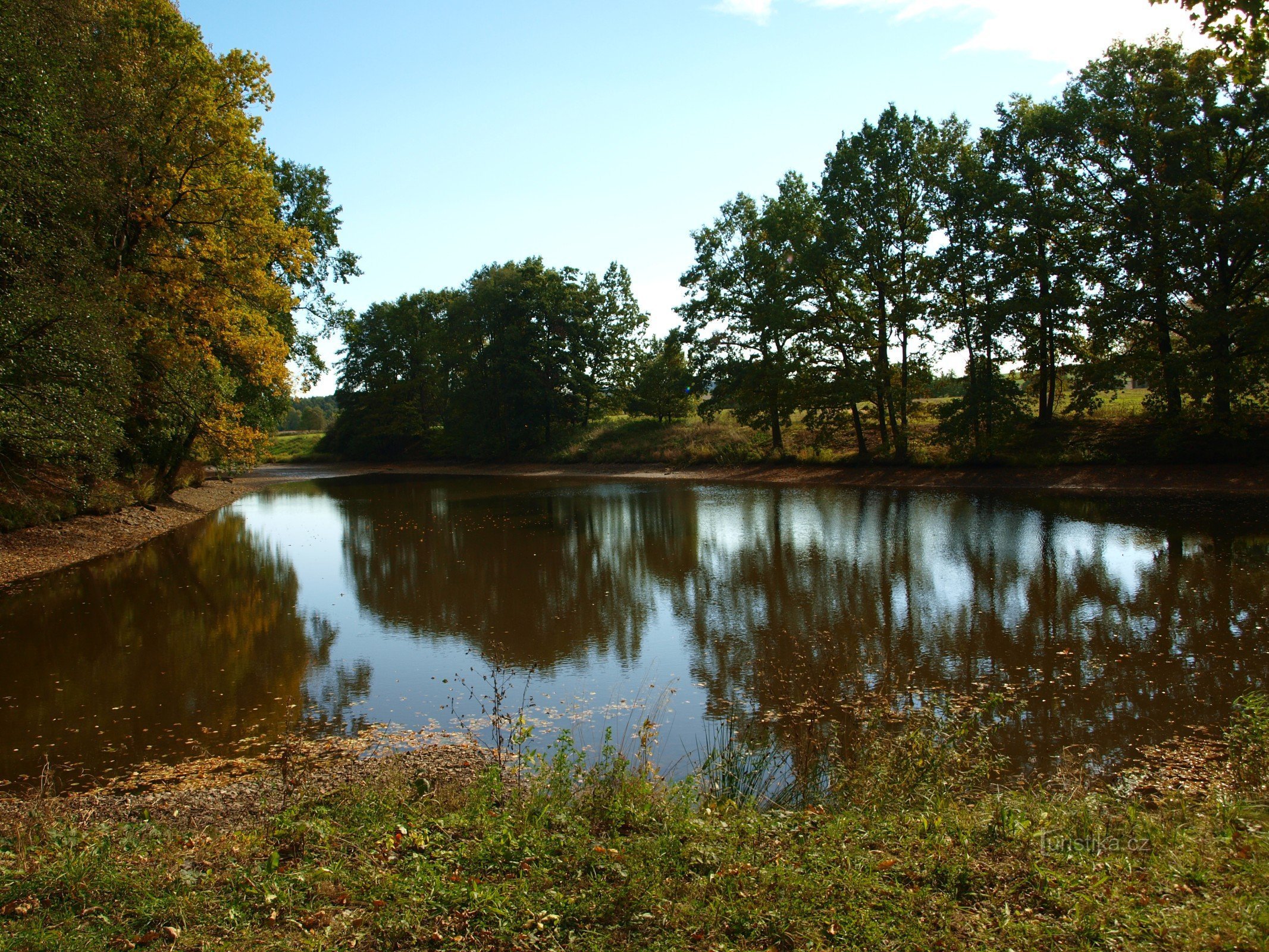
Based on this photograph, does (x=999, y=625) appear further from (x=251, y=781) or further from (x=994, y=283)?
(x=994, y=283)

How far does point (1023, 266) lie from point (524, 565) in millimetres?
22093

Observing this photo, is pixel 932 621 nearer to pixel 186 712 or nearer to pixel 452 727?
pixel 452 727

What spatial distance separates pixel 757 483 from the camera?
107ft

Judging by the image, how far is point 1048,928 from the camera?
3.43 meters

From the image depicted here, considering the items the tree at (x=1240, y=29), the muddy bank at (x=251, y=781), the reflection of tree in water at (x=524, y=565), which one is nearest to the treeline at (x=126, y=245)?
the reflection of tree in water at (x=524, y=565)

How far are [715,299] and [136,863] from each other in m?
34.1

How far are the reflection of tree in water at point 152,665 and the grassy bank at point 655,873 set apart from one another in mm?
2533

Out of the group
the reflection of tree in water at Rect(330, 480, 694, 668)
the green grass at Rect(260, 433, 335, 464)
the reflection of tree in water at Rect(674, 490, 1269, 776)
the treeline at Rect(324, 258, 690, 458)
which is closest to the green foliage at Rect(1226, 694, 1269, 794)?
the reflection of tree in water at Rect(674, 490, 1269, 776)

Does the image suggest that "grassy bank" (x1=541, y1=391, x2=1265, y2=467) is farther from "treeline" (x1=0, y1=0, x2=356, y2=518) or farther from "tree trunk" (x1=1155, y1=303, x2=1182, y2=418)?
"treeline" (x1=0, y1=0, x2=356, y2=518)

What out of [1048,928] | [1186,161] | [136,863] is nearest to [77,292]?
[136,863]

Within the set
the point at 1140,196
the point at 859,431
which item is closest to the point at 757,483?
the point at 859,431

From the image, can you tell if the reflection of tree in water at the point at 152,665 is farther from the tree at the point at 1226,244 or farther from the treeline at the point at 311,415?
the treeline at the point at 311,415

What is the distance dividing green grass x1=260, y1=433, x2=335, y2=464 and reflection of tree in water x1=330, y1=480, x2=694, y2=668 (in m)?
30.7

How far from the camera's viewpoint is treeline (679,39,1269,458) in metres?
23.5
